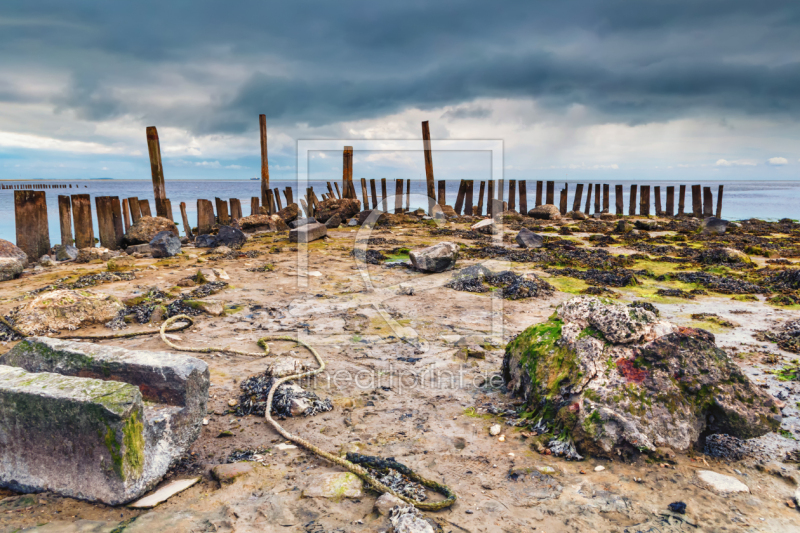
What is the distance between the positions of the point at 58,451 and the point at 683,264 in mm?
11513

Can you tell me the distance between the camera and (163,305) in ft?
21.2

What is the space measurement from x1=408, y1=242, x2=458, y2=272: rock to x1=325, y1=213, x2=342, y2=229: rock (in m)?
8.55

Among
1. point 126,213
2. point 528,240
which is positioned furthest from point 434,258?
point 126,213

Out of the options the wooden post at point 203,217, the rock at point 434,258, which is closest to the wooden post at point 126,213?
the wooden post at point 203,217

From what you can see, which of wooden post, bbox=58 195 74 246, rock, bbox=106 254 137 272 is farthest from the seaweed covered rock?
wooden post, bbox=58 195 74 246

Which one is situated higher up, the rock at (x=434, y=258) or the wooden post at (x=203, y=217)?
the wooden post at (x=203, y=217)

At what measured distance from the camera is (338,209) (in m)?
17.8

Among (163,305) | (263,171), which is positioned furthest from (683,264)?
(263,171)

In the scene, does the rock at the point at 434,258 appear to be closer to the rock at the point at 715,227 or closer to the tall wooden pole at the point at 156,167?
the tall wooden pole at the point at 156,167

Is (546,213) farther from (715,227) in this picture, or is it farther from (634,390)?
(634,390)

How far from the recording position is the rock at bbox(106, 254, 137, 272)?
9.00m

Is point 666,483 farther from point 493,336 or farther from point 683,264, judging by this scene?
point 683,264

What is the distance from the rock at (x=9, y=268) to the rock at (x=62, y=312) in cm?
367

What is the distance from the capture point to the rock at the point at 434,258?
909 cm
